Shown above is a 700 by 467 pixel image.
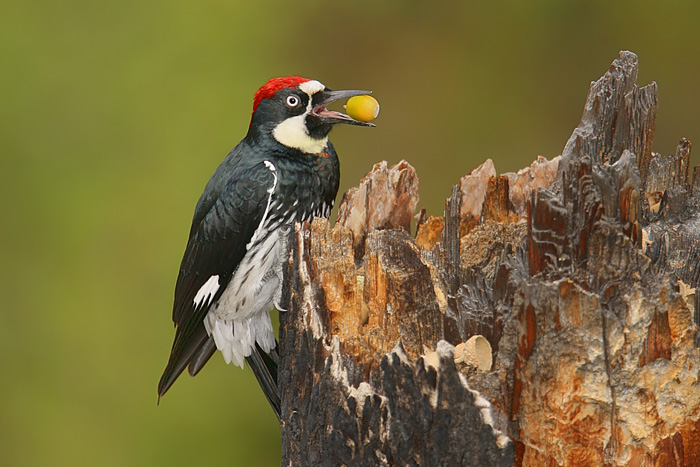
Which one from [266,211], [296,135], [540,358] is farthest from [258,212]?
[540,358]

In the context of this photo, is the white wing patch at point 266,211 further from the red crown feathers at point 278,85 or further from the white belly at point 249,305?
the red crown feathers at point 278,85

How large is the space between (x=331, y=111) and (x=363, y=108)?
15cm

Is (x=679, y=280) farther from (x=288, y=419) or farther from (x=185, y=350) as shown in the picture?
(x=185, y=350)

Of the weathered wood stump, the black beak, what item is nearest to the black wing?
the black beak

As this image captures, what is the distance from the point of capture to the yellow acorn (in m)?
2.31

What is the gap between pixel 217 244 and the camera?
7.75 ft

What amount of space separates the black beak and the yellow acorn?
2 centimetres

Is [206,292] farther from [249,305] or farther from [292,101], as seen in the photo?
[292,101]

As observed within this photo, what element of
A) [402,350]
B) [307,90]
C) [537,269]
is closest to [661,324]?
[537,269]

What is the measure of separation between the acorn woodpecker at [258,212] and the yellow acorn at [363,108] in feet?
0.08

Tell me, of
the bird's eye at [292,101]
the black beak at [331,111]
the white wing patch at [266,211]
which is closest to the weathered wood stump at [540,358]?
the white wing patch at [266,211]

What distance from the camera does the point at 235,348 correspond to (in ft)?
8.37

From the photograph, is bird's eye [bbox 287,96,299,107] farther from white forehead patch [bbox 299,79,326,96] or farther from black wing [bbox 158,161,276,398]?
black wing [bbox 158,161,276,398]

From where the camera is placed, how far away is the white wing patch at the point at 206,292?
2.38 metres
